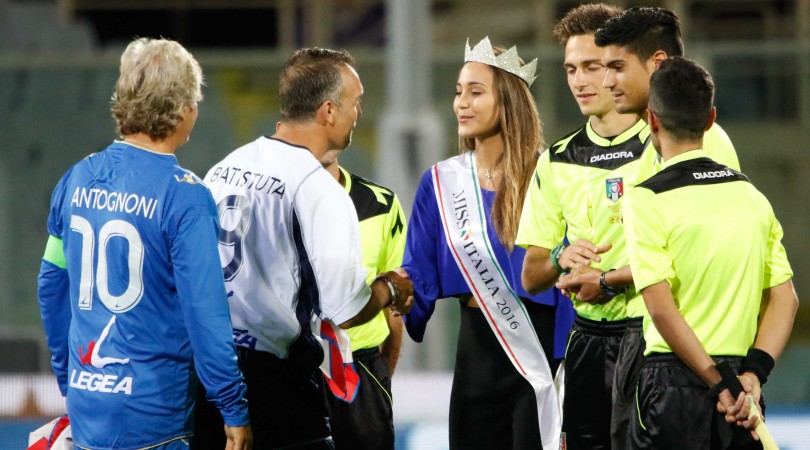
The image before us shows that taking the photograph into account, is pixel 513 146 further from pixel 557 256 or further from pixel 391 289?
pixel 391 289

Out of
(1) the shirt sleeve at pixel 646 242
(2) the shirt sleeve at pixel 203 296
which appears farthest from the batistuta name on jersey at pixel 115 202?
(1) the shirt sleeve at pixel 646 242

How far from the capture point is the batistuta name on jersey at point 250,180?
325 centimetres

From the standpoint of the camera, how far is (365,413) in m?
4.25

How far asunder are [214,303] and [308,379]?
1.65 ft

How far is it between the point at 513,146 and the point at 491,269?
0.43 metres

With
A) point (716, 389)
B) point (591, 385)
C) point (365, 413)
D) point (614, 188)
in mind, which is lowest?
point (365, 413)

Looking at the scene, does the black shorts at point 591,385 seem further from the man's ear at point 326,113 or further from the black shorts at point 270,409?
the man's ear at point 326,113

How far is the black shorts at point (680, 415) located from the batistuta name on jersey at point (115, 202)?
4.42 ft

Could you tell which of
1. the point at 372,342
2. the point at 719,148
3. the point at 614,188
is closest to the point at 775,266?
the point at 719,148

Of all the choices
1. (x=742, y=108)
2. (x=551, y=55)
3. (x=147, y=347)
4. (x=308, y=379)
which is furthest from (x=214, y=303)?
(x=742, y=108)

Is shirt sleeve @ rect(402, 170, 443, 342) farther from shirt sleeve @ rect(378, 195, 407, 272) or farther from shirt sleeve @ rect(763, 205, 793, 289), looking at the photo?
shirt sleeve @ rect(763, 205, 793, 289)

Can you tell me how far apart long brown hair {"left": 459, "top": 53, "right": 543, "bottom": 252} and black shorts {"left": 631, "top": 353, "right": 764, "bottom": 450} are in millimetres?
1040

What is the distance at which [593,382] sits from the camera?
143 inches

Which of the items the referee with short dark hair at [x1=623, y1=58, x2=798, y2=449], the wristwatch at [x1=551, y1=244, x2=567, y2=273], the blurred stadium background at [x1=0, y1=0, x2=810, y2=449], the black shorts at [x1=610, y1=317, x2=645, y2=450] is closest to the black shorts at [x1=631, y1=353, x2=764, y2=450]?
the referee with short dark hair at [x1=623, y1=58, x2=798, y2=449]
